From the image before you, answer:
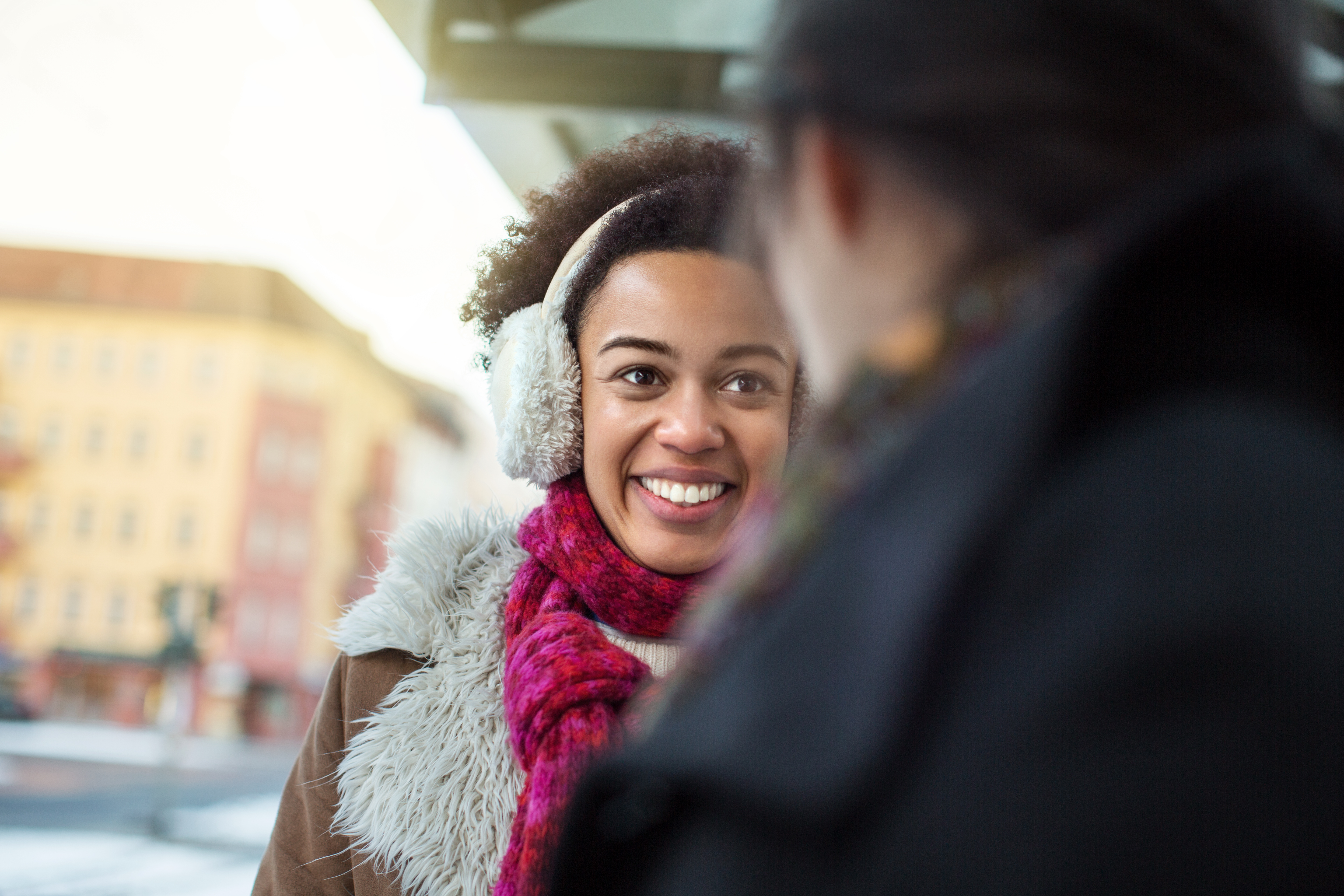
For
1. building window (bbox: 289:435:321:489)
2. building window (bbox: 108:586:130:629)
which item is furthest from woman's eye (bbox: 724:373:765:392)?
building window (bbox: 289:435:321:489)

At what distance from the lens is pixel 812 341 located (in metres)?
0.62

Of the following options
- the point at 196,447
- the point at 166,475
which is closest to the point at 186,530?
the point at 166,475

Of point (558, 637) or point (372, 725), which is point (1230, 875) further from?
point (372, 725)

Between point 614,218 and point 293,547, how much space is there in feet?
84.4

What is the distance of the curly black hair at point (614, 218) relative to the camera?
56.4 inches

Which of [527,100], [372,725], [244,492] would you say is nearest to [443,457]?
[244,492]

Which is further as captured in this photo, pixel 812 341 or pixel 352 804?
pixel 352 804

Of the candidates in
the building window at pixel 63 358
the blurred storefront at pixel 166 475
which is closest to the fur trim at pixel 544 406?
the blurred storefront at pixel 166 475

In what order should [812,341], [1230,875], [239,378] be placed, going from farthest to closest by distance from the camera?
[239,378], [812,341], [1230,875]

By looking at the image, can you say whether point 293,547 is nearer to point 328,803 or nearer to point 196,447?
point 196,447

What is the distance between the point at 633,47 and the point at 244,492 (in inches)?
916

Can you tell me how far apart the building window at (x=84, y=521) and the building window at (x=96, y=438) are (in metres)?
1.09

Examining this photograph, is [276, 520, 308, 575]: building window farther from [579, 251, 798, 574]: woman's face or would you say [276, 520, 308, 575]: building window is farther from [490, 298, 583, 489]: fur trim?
[579, 251, 798, 574]: woman's face

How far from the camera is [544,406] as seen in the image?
142 cm
